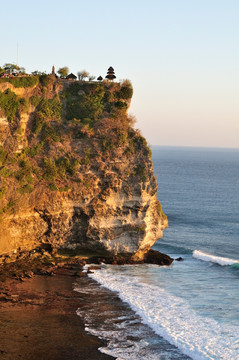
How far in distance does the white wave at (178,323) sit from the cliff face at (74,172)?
5737 mm

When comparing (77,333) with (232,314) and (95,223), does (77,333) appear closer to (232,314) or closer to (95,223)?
(232,314)

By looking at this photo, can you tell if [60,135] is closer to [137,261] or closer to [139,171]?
[139,171]

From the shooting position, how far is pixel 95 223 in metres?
41.0

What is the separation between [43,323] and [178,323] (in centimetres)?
842

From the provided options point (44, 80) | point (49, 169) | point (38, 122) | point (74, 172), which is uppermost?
point (44, 80)

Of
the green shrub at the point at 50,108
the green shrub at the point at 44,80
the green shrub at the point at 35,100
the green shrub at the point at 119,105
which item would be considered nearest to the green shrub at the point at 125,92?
the green shrub at the point at 119,105

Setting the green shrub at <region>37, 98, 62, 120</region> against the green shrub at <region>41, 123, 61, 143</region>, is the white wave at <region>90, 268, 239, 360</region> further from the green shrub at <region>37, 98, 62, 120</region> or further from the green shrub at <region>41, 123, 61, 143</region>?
the green shrub at <region>37, 98, 62, 120</region>

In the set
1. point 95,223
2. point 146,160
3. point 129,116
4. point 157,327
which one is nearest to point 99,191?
point 95,223

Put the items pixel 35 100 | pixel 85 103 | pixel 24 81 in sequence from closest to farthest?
pixel 24 81
pixel 35 100
pixel 85 103

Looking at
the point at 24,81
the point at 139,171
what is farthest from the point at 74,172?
the point at 24,81

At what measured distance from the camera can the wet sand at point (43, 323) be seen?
24.4 m

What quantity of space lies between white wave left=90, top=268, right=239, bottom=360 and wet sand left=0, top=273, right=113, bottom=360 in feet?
13.2

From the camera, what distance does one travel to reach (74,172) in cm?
4106

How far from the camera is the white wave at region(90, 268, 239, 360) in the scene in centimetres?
2569
